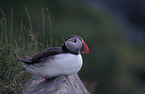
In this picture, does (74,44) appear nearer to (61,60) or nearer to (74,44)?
(74,44)

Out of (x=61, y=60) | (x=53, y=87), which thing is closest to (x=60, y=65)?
(x=61, y=60)

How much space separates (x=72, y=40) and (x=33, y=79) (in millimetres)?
1099

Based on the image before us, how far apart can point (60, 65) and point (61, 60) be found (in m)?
0.07

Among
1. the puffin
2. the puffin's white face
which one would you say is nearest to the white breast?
the puffin

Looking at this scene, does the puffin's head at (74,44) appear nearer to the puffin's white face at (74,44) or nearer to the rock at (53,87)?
the puffin's white face at (74,44)

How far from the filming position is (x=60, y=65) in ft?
9.05

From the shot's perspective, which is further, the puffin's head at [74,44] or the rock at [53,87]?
the puffin's head at [74,44]

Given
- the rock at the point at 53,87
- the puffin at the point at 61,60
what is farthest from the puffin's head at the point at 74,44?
the rock at the point at 53,87

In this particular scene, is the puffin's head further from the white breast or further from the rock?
the rock

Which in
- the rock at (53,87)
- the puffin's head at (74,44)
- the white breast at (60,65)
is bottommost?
the rock at (53,87)

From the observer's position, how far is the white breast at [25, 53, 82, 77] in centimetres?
276

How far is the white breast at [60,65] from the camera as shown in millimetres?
2758

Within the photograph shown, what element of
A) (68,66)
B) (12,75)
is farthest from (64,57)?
(12,75)

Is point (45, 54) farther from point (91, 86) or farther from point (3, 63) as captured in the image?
point (91, 86)
